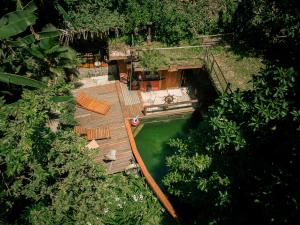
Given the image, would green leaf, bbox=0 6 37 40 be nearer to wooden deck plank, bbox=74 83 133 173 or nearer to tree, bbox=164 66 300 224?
wooden deck plank, bbox=74 83 133 173

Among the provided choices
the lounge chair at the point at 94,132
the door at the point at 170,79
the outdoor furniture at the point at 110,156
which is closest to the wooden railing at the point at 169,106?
the door at the point at 170,79

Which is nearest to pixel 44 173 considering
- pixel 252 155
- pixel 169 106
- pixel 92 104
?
pixel 252 155

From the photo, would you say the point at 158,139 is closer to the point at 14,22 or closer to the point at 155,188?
the point at 155,188

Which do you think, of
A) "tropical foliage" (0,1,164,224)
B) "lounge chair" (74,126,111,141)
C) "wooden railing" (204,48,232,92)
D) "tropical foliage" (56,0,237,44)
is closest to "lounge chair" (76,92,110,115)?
"lounge chair" (74,126,111,141)

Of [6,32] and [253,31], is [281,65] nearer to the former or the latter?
[6,32]

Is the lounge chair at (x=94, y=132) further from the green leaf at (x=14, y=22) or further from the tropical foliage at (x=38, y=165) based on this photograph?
the green leaf at (x=14, y=22)

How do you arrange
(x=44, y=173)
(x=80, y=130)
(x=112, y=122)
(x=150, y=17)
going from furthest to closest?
(x=150, y=17)
(x=112, y=122)
(x=80, y=130)
(x=44, y=173)
